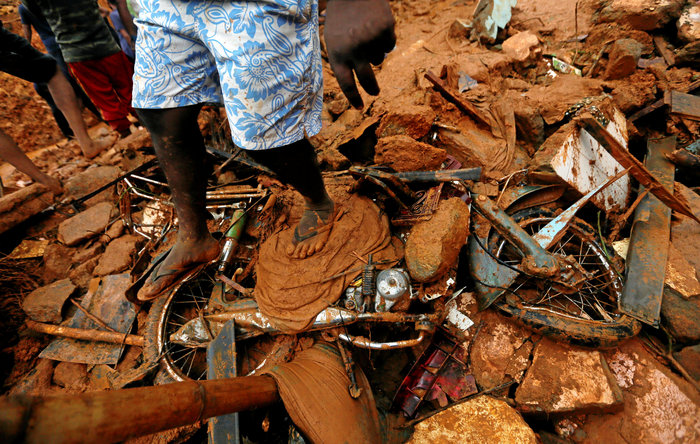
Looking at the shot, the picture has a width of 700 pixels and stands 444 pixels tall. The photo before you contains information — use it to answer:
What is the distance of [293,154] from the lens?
162 cm

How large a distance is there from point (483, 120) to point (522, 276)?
64.6 inches

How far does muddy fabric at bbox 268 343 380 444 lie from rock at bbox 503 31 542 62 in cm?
428

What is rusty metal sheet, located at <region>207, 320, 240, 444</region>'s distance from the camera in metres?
1.75

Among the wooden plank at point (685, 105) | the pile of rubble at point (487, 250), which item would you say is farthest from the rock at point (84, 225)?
the wooden plank at point (685, 105)

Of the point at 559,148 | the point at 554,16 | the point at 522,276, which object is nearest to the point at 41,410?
the point at 522,276

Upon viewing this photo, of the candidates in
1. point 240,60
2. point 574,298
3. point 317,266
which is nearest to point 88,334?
point 317,266

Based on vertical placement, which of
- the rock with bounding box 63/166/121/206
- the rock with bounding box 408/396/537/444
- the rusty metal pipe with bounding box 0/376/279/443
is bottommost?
the rock with bounding box 408/396/537/444

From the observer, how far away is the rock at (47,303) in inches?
102

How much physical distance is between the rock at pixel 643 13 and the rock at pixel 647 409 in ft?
13.4

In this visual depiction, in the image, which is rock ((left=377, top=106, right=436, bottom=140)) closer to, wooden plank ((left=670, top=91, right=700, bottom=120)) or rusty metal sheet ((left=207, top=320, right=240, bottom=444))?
rusty metal sheet ((left=207, top=320, right=240, bottom=444))

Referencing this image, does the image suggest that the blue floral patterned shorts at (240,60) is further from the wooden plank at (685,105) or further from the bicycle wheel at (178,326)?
the wooden plank at (685,105)

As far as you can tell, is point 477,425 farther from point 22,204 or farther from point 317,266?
point 22,204

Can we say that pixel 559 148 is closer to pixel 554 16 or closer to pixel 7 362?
pixel 554 16

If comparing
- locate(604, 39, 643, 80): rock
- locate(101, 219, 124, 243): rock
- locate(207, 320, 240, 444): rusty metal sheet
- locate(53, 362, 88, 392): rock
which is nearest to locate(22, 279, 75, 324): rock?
locate(53, 362, 88, 392): rock
